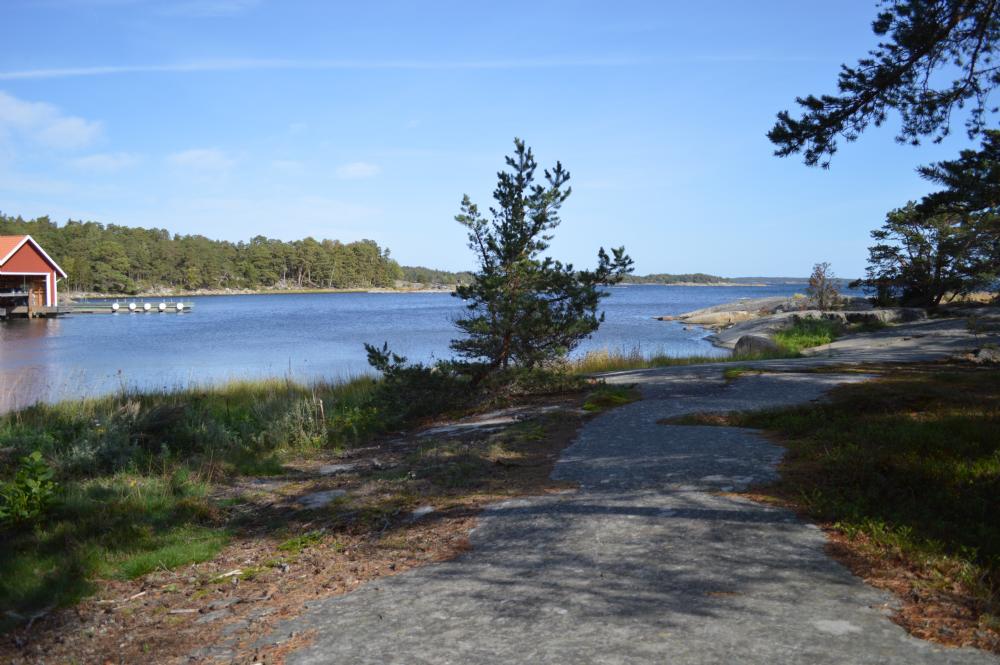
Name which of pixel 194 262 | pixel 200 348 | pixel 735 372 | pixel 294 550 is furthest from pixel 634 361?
pixel 194 262

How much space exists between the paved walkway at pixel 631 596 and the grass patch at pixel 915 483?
0.31 m

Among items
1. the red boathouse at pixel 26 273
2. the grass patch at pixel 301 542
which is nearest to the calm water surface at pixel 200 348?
the red boathouse at pixel 26 273

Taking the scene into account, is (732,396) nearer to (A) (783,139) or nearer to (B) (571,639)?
(A) (783,139)

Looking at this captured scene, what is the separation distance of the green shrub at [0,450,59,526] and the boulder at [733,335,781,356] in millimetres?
17032

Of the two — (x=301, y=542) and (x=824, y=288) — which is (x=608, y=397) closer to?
(x=301, y=542)

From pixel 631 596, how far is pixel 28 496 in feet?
19.1

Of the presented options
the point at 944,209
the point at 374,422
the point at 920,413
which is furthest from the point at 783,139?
the point at 374,422

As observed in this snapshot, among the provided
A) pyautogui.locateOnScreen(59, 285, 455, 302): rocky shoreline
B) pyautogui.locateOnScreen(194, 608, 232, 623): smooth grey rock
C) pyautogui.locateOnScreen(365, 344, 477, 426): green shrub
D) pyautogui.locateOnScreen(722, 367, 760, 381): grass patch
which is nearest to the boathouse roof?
pyautogui.locateOnScreen(59, 285, 455, 302): rocky shoreline

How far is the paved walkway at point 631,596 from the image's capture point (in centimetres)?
318

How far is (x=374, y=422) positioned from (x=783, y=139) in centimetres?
723

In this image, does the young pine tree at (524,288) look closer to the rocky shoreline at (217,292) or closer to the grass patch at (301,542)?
the grass patch at (301,542)

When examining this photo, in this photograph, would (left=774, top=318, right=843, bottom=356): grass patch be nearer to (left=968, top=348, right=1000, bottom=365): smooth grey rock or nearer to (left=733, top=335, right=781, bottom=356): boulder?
(left=733, top=335, right=781, bottom=356): boulder

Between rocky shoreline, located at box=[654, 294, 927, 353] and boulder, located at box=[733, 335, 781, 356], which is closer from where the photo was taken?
boulder, located at box=[733, 335, 781, 356]

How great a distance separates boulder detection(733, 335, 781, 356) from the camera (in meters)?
20.2
